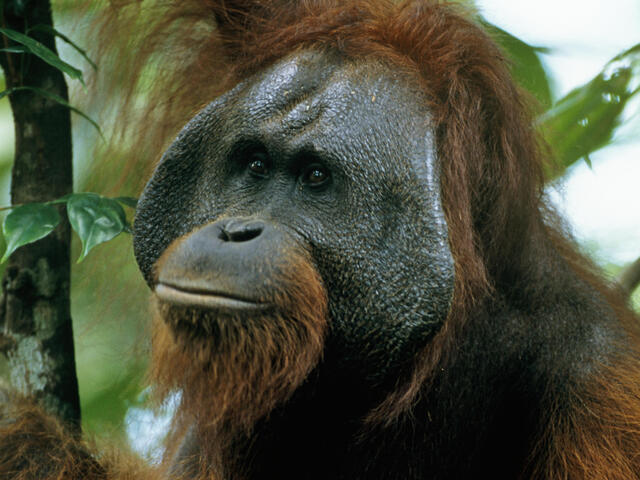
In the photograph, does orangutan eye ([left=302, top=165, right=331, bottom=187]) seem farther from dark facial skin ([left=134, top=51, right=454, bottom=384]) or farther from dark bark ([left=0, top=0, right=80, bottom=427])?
dark bark ([left=0, top=0, right=80, bottom=427])

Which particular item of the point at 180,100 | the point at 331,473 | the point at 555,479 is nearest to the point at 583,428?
the point at 555,479

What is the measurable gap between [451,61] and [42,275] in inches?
66.0

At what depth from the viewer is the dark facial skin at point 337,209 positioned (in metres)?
2.08

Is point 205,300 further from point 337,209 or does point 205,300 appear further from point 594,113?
point 594,113

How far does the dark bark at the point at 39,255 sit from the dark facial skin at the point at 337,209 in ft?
1.99

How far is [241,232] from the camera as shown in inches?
81.4

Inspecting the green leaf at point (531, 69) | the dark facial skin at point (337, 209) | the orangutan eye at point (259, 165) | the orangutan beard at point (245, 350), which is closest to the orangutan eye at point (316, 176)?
the dark facial skin at point (337, 209)

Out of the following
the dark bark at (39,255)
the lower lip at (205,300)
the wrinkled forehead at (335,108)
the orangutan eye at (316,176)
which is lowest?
the dark bark at (39,255)

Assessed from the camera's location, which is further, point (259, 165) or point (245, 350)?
point (259, 165)

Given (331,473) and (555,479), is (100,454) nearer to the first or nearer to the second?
(331,473)

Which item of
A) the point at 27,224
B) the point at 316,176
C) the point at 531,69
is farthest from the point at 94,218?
the point at 531,69

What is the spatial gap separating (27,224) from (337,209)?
99 centimetres

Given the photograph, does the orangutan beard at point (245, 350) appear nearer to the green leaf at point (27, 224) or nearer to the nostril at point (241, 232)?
the nostril at point (241, 232)

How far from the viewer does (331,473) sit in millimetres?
2523
